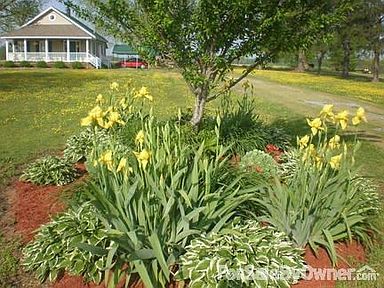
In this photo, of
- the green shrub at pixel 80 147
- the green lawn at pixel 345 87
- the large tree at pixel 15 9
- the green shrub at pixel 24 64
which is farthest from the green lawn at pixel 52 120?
the green shrub at pixel 24 64

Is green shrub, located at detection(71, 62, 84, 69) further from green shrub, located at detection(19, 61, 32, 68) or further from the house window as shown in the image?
the house window

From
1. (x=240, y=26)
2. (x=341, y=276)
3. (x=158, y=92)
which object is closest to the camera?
(x=341, y=276)

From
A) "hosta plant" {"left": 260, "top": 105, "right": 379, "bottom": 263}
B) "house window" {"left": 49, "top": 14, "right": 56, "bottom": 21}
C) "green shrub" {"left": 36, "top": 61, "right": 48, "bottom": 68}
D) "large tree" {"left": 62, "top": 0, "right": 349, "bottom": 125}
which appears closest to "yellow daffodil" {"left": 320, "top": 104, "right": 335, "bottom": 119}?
Result: "hosta plant" {"left": 260, "top": 105, "right": 379, "bottom": 263}

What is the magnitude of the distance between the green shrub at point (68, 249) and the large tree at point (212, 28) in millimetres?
2760

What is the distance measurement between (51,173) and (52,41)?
4428cm

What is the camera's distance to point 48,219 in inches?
168

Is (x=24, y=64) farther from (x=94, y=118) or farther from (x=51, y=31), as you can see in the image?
(x=94, y=118)

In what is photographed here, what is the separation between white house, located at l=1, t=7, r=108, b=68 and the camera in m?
44.2

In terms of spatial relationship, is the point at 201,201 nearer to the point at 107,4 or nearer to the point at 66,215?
the point at 66,215

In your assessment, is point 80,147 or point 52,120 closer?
point 80,147

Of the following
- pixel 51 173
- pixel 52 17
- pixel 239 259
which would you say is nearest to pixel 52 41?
pixel 52 17

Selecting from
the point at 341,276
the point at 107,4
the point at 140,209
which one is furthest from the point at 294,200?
the point at 107,4

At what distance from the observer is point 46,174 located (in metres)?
5.26

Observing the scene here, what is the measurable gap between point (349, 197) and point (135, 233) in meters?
1.89
